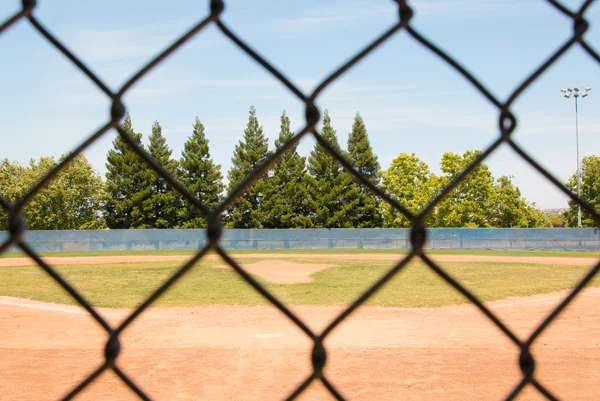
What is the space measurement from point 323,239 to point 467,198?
11.1 metres

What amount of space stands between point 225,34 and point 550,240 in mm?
38324

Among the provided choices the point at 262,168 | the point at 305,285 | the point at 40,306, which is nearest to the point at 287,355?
the point at 40,306

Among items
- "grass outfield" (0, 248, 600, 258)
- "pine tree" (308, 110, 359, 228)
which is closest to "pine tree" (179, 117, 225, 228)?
"grass outfield" (0, 248, 600, 258)

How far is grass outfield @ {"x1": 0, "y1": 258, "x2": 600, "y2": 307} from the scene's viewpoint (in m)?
15.2

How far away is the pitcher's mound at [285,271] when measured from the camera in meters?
20.0

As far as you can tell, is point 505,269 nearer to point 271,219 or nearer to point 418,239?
point 271,219

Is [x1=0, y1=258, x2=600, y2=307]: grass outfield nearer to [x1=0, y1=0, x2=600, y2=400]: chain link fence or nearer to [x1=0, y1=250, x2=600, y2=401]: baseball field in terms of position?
[x1=0, y1=250, x2=600, y2=401]: baseball field

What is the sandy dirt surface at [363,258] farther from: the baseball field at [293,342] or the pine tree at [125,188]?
the baseball field at [293,342]

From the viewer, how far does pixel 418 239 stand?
36.0 inches

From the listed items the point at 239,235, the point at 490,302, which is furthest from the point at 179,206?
the point at 490,302

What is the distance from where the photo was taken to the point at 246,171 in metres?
34.0

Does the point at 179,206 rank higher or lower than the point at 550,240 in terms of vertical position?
higher

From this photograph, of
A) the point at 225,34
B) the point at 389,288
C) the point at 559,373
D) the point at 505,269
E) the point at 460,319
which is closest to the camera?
the point at 225,34

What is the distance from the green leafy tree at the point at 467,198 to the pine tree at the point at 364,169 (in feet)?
15.5
